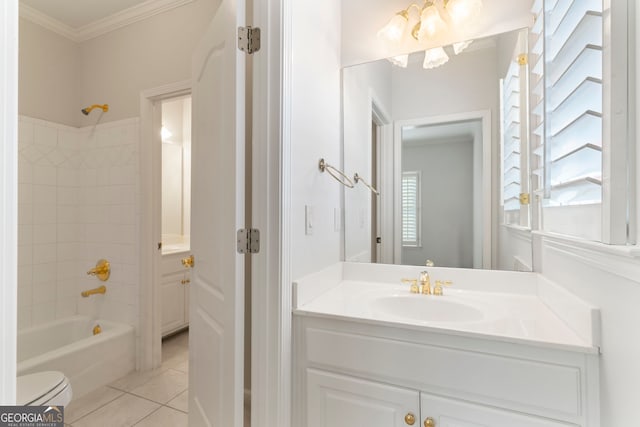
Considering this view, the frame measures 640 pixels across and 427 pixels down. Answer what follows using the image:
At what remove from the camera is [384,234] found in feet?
5.24

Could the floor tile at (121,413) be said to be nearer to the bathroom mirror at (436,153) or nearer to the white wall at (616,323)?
the bathroom mirror at (436,153)

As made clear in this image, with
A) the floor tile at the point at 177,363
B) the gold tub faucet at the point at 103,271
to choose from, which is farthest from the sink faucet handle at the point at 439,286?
the gold tub faucet at the point at 103,271

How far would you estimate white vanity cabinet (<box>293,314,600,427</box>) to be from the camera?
2.63 feet

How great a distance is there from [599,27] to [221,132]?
1.17 meters

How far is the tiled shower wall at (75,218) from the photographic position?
2158 millimetres

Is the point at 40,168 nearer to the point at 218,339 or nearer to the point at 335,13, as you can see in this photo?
the point at 218,339

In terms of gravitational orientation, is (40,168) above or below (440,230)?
above

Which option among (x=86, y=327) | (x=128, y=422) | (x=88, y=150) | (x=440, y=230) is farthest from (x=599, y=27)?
(x=86, y=327)

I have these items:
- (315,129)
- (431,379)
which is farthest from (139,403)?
(315,129)

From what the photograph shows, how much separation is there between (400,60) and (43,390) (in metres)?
2.28

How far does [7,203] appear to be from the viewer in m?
0.47

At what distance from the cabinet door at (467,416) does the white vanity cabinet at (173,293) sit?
2260 mm

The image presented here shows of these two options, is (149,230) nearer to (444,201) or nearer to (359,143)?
(359,143)

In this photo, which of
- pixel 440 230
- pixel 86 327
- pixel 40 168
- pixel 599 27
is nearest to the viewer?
pixel 599 27
